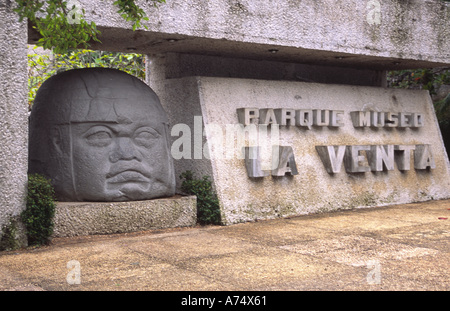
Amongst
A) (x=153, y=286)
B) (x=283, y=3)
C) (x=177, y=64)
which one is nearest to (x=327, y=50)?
(x=283, y=3)

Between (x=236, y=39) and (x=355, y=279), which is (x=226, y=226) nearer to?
(x=236, y=39)

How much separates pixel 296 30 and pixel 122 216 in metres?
3.51

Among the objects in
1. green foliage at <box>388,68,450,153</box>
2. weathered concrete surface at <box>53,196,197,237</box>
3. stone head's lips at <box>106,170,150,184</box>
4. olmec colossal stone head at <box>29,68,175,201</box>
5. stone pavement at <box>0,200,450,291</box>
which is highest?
green foliage at <box>388,68,450,153</box>

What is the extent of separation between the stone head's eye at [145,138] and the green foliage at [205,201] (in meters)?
0.91

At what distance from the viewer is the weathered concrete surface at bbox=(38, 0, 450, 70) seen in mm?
6938

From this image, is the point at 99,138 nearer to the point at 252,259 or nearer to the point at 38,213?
the point at 38,213

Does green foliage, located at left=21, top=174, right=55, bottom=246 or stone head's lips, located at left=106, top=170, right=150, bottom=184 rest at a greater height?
stone head's lips, located at left=106, top=170, right=150, bottom=184

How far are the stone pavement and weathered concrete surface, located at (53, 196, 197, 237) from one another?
11cm

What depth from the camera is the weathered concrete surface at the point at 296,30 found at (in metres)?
6.94

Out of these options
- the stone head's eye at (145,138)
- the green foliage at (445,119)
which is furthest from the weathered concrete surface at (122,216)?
the green foliage at (445,119)

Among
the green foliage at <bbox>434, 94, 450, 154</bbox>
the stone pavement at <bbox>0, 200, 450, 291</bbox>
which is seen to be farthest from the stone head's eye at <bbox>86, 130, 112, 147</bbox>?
the green foliage at <bbox>434, 94, 450, 154</bbox>

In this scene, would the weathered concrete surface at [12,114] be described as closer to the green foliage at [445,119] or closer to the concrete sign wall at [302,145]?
the concrete sign wall at [302,145]

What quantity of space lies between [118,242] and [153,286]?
75.1 inches

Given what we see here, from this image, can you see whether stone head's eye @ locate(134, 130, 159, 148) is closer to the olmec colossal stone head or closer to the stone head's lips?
the olmec colossal stone head
